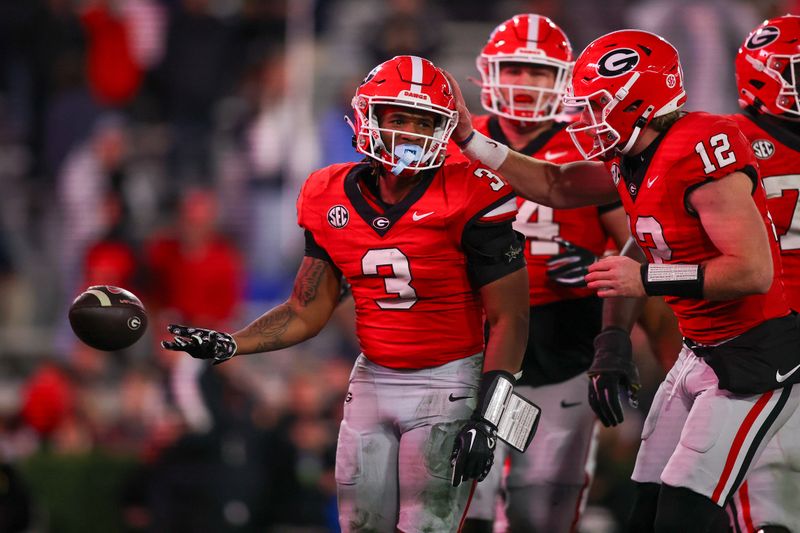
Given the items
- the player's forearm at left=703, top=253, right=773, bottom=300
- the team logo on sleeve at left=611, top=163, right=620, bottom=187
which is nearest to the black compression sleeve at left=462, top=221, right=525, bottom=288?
the team logo on sleeve at left=611, top=163, right=620, bottom=187

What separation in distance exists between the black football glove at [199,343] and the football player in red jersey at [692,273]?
98 centimetres

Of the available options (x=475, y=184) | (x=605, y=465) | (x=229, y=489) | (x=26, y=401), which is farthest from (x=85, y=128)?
(x=475, y=184)

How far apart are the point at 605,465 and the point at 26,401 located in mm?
3356

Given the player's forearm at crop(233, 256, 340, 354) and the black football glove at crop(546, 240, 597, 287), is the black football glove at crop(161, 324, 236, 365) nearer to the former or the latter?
the player's forearm at crop(233, 256, 340, 354)

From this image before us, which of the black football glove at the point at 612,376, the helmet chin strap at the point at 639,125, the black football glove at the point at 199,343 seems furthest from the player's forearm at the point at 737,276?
the black football glove at the point at 199,343

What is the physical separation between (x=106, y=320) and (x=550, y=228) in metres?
1.59

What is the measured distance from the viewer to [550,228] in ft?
14.7

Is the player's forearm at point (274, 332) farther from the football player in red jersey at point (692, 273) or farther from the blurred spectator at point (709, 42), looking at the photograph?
the blurred spectator at point (709, 42)

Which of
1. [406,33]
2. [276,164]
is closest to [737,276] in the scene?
[406,33]

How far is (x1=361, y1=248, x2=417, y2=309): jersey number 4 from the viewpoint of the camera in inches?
147

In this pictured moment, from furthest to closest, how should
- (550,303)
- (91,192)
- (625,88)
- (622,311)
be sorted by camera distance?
(91,192)
(550,303)
(622,311)
(625,88)

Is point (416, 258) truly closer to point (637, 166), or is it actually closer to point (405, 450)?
point (405, 450)

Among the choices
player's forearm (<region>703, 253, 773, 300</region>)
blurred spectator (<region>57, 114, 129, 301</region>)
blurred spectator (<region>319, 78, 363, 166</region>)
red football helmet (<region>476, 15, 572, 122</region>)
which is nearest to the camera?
player's forearm (<region>703, 253, 773, 300</region>)

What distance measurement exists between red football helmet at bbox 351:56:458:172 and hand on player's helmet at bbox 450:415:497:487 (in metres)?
0.77
